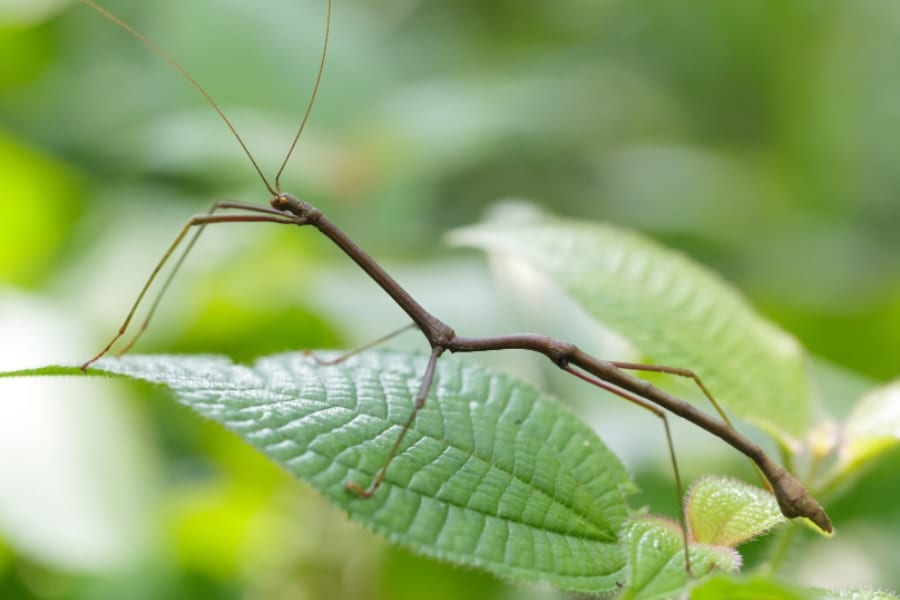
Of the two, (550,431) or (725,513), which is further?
(550,431)

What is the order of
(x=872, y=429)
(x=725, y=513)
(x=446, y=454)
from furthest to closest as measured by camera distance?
(x=872, y=429) → (x=446, y=454) → (x=725, y=513)

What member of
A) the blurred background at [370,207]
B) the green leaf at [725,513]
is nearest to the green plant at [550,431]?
the green leaf at [725,513]

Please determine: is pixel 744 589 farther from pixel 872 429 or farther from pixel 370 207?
pixel 370 207

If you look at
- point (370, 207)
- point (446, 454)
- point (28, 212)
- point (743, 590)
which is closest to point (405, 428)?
point (446, 454)

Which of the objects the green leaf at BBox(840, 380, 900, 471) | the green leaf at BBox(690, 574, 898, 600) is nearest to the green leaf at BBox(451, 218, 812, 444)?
the green leaf at BBox(840, 380, 900, 471)

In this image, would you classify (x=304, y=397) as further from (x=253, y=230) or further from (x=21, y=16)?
(x=21, y=16)

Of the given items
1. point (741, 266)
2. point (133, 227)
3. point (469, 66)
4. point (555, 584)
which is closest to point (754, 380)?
point (555, 584)

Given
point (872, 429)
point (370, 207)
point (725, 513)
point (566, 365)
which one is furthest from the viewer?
point (370, 207)

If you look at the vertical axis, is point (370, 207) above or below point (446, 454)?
above
